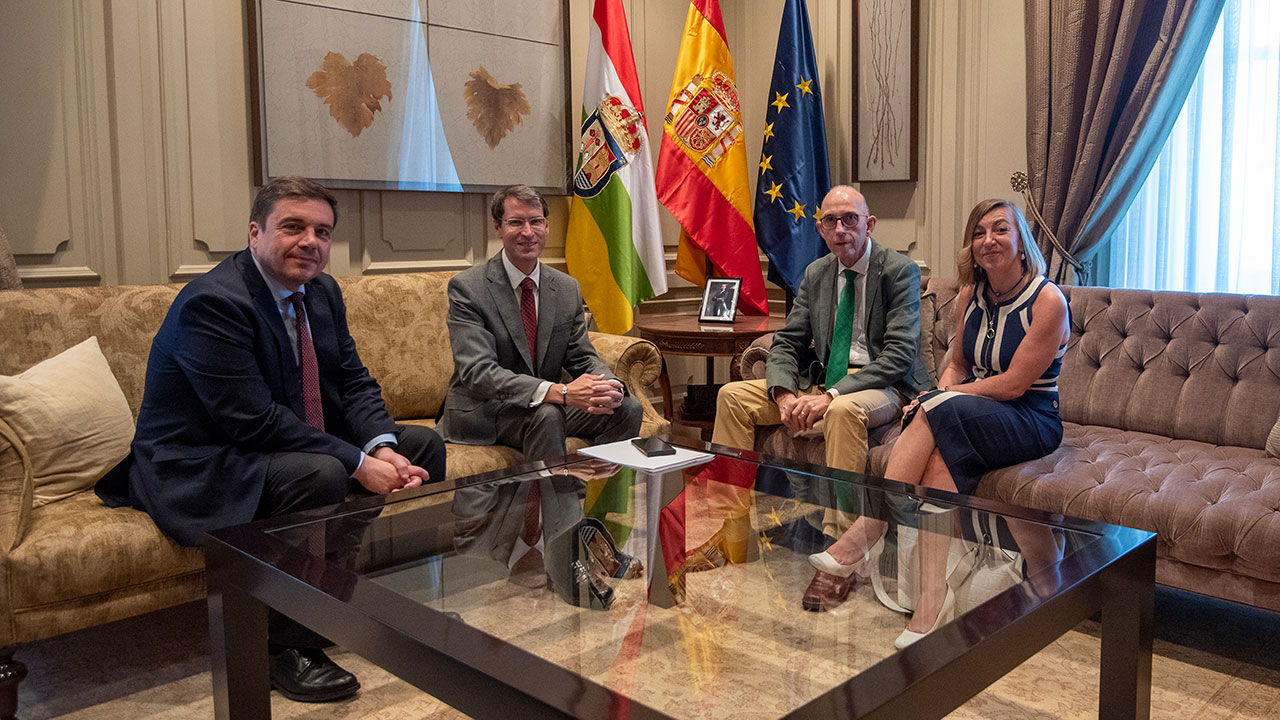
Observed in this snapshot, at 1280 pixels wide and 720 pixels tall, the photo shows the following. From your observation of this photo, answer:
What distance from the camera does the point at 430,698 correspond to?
2.26m

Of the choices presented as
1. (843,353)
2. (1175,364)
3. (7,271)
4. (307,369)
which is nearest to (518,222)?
(307,369)

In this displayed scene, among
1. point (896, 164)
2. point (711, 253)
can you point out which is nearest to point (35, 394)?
point (711, 253)

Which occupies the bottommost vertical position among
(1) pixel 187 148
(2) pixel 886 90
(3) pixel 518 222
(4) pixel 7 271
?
(4) pixel 7 271

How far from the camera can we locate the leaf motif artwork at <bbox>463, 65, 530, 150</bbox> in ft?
13.7

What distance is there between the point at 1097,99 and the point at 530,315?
7.52 ft

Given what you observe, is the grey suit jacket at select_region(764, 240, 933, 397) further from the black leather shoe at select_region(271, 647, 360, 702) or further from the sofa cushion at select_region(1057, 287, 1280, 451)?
the black leather shoe at select_region(271, 647, 360, 702)

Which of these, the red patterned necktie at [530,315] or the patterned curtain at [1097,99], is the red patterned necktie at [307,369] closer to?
the red patterned necktie at [530,315]

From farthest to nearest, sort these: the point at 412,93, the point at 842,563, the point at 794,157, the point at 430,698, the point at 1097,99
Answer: the point at 794,157 → the point at 412,93 → the point at 1097,99 → the point at 430,698 → the point at 842,563

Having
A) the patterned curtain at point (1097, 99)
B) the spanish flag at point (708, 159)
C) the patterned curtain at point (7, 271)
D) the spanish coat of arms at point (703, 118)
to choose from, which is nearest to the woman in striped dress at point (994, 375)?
the patterned curtain at point (1097, 99)

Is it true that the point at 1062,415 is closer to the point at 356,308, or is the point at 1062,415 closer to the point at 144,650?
the point at 356,308

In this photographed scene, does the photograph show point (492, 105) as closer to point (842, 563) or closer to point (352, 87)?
point (352, 87)

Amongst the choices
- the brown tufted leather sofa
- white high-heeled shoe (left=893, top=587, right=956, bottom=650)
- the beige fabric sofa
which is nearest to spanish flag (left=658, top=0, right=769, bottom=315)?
the brown tufted leather sofa

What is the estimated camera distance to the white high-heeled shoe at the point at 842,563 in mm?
1756

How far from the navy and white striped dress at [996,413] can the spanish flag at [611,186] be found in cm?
193
